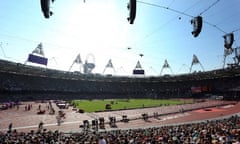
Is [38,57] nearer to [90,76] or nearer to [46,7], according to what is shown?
[90,76]

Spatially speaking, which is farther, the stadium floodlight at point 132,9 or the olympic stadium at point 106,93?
the olympic stadium at point 106,93

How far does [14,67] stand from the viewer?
73.6 metres

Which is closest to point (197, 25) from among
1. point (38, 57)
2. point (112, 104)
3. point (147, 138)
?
point (147, 138)

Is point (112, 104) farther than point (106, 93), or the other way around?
point (106, 93)

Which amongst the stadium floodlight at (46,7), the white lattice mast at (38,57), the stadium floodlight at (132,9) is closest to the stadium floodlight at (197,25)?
the stadium floodlight at (132,9)

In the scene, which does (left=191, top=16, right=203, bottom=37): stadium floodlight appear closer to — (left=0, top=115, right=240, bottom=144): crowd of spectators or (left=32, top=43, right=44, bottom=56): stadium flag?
(left=0, top=115, right=240, bottom=144): crowd of spectators

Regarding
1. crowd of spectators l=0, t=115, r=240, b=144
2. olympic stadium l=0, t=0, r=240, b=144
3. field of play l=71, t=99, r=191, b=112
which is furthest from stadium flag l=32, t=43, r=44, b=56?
crowd of spectators l=0, t=115, r=240, b=144

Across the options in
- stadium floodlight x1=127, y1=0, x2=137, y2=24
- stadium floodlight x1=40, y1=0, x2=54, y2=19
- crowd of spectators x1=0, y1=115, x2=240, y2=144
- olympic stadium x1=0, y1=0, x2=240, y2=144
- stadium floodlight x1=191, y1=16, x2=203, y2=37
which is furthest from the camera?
olympic stadium x1=0, y1=0, x2=240, y2=144

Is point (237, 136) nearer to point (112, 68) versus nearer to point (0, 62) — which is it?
point (0, 62)

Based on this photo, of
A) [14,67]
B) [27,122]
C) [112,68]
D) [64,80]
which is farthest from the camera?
[112,68]

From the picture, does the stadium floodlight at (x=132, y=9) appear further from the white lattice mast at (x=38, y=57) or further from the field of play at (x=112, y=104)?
the white lattice mast at (x=38, y=57)

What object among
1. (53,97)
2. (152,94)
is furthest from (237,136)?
(152,94)

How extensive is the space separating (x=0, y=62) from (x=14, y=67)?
5410 mm

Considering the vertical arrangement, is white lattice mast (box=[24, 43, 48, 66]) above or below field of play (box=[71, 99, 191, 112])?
above
